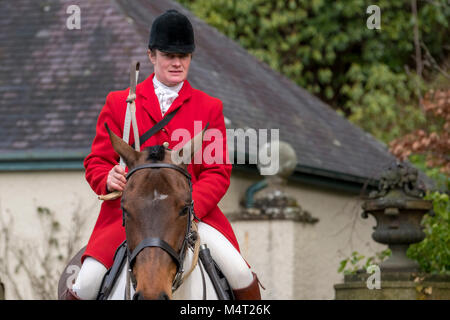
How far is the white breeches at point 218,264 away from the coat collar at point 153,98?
66 centimetres

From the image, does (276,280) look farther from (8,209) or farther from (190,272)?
(190,272)

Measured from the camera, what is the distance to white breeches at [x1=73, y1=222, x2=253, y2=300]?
4883mm

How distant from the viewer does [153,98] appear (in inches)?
205

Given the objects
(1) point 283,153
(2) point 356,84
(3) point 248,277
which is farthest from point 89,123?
(2) point 356,84

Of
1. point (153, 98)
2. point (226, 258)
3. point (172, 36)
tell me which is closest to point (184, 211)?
point (226, 258)

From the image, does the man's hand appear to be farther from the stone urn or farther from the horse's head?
the stone urn

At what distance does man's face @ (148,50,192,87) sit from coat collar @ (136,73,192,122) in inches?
3.2

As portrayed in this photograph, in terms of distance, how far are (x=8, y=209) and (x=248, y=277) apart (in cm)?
836

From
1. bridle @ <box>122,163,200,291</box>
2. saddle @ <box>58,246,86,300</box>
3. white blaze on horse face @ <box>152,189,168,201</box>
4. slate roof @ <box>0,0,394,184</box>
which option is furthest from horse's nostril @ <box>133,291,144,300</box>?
slate roof @ <box>0,0,394,184</box>

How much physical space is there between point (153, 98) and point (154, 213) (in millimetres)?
1053

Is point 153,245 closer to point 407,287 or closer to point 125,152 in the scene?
point 125,152

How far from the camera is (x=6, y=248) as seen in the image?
41.7 feet
